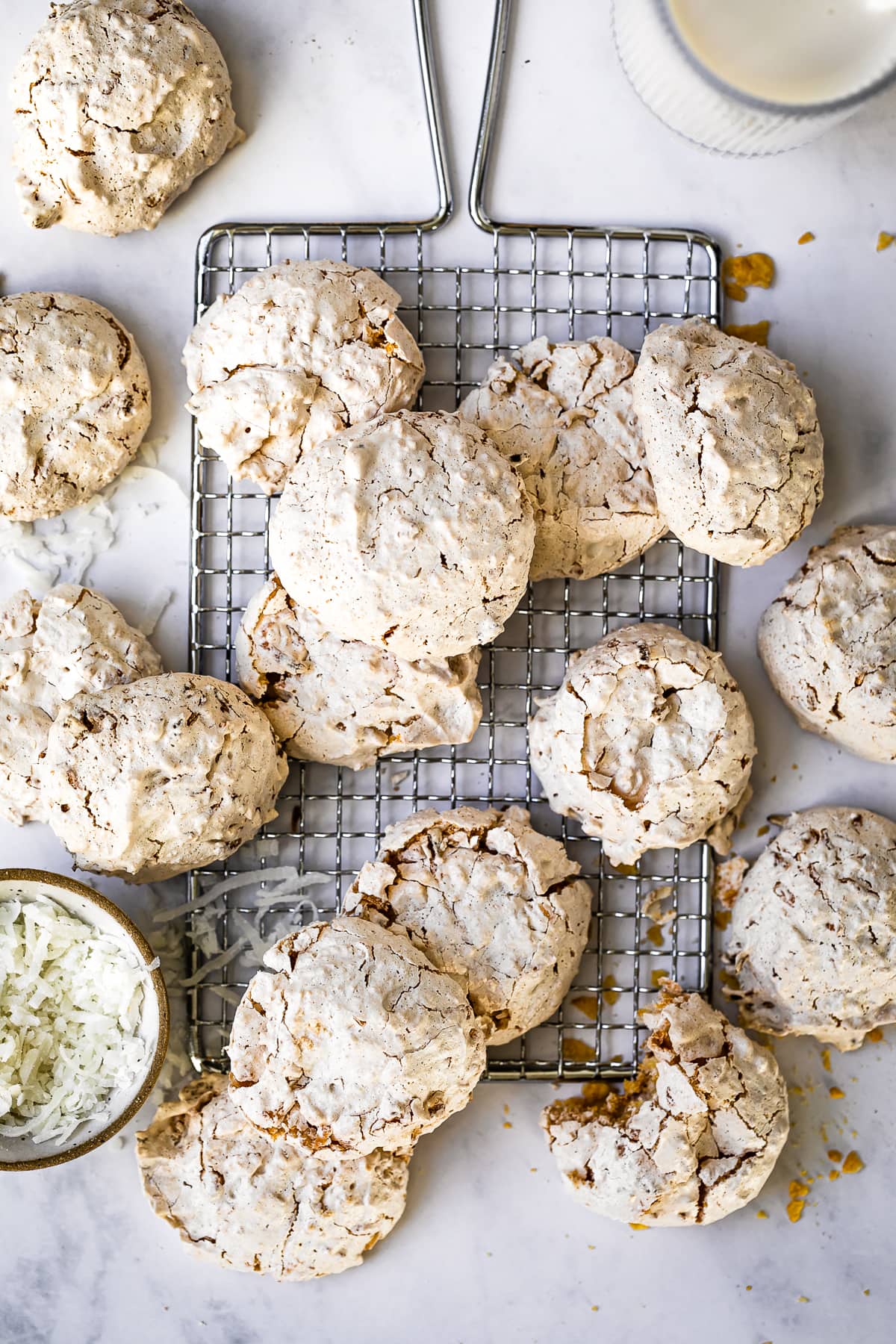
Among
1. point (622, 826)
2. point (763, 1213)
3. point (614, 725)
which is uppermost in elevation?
point (614, 725)

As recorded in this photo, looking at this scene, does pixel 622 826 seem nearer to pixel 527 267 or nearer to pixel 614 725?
pixel 614 725

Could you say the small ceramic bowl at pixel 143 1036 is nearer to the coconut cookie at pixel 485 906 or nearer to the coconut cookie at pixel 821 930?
the coconut cookie at pixel 485 906

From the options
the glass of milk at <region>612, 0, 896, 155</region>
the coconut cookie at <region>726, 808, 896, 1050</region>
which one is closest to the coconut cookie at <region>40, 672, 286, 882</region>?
the coconut cookie at <region>726, 808, 896, 1050</region>

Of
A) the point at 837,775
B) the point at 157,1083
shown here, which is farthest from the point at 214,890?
the point at 837,775

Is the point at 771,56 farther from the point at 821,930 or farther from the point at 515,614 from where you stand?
the point at 821,930

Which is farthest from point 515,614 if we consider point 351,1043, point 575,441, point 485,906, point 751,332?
point 351,1043

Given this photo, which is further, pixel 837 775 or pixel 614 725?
pixel 837 775
